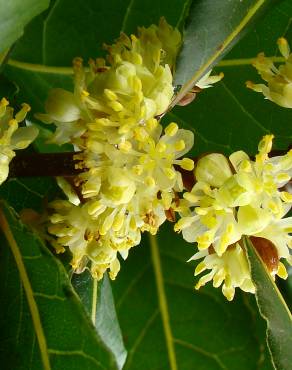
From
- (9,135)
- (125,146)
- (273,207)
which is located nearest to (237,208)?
(273,207)

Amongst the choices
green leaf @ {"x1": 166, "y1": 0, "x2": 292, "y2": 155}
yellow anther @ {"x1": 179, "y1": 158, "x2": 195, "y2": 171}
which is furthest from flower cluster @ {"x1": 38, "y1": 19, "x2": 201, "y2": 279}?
green leaf @ {"x1": 166, "y1": 0, "x2": 292, "y2": 155}

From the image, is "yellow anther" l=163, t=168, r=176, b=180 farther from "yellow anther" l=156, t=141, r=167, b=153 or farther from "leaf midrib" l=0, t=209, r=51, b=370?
"leaf midrib" l=0, t=209, r=51, b=370

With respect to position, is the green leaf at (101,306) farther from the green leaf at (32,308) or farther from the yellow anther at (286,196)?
the yellow anther at (286,196)

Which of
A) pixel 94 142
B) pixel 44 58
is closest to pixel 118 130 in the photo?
pixel 94 142

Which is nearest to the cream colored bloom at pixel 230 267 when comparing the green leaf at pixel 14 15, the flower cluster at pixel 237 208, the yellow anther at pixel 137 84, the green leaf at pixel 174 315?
the flower cluster at pixel 237 208

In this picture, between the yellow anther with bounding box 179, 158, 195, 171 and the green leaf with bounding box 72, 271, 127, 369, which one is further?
the green leaf with bounding box 72, 271, 127, 369
